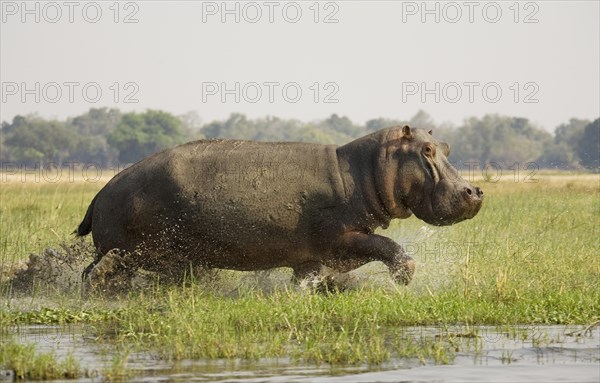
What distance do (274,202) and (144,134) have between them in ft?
233

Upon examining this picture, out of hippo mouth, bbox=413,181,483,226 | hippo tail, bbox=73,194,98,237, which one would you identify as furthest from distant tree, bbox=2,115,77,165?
hippo mouth, bbox=413,181,483,226

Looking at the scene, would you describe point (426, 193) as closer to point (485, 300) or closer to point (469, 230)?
point (485, 300)

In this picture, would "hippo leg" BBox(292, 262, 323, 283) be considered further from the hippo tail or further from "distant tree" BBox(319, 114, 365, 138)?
"distant tree" BBox(319, 114, 365, 138)

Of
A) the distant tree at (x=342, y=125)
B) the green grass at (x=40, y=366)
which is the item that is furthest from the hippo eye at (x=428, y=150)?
the distant tree at (x=342, y=125)

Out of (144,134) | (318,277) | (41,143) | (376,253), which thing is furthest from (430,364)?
(41,143)

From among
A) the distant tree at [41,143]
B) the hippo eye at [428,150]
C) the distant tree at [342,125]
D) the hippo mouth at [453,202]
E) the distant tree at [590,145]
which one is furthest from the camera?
the distant tree at [342,125]

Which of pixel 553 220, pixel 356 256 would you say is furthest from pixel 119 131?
pixel 356 256

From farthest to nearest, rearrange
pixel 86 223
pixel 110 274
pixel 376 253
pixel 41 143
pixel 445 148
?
pixel 41 143
pixel 86 223
pixel 445 148
pixel 110 274
pixel 376 253

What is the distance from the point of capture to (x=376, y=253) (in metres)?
10.5

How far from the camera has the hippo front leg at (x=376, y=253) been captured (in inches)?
413

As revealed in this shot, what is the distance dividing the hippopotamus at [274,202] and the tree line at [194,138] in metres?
57.1

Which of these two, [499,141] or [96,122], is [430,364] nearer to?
[499,141]

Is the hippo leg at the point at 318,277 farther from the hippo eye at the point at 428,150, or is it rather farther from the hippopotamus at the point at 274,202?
the hippo eye at the point at 428,150

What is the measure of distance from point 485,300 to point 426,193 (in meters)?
1.34
